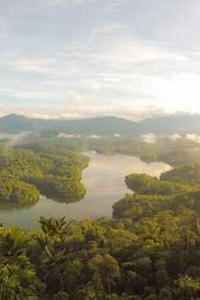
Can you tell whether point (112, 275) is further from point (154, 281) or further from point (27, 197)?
point (27, 197)

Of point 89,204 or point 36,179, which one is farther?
point 36,179

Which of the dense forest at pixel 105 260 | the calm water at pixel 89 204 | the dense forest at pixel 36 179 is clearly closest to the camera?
the dense forest at pixel 105 260

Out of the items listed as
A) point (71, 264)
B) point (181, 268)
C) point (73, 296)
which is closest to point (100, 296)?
point (73, 296)

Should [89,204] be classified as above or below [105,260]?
→ above

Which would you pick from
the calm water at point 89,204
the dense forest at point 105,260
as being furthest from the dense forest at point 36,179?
the dense forest at point 105,260

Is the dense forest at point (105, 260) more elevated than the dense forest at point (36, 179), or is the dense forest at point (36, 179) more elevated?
the dense forest at point (36, 179)

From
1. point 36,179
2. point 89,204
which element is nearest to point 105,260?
point 89,204

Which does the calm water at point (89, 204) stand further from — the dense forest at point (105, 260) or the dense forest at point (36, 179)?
the dense forest at point (105, 260)

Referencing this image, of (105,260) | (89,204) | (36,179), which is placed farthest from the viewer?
(36,179)

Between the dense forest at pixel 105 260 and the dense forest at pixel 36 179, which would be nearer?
the dense forest at pixel 105 260

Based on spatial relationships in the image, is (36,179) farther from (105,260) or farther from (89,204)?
(105,260)

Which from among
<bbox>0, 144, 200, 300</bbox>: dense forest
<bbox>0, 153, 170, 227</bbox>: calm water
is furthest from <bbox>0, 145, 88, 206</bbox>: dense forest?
<bbox>0, 144, 200, 300</bbox>: dense forest
